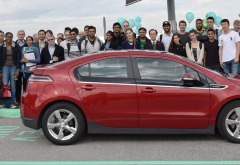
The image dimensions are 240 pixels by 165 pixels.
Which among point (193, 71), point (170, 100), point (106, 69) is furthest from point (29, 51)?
point (193, 71)

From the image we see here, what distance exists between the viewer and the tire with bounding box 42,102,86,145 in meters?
4.77

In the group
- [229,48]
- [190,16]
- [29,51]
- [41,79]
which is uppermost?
[190,16]

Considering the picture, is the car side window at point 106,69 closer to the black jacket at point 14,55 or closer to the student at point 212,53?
the student at point 212,53

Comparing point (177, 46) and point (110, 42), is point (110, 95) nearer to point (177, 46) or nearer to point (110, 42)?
point (177, 46)

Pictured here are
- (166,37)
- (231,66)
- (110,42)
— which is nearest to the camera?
(231,66)

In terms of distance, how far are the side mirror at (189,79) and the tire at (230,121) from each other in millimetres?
660

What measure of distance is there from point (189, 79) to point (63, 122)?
2.08 meters

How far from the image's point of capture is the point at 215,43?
7730 mm

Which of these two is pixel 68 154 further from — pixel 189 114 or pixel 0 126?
pixel 0 126

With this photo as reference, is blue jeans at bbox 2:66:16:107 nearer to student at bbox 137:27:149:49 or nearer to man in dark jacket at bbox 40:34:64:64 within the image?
man in dark jacket at bbox 40:34:64:64

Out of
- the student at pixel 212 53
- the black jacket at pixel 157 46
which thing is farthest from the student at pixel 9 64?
the student at pixel 212 53

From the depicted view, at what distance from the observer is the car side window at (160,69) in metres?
4.77

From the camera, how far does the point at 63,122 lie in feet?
15.7

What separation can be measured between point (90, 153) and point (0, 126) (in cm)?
283
